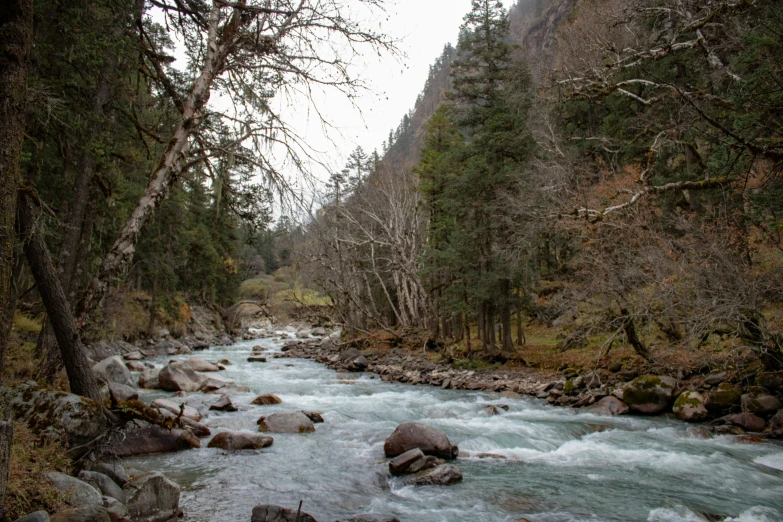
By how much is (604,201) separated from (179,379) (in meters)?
14.9

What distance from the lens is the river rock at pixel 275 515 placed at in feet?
16.2

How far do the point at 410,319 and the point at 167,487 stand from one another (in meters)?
21.3

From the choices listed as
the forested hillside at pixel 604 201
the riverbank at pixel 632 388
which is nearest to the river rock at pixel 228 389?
the forested hillside at pixel 604 201

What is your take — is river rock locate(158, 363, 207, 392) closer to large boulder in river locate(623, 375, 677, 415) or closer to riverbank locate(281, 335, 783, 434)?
riverbank locate(281, 335, 783, 434)

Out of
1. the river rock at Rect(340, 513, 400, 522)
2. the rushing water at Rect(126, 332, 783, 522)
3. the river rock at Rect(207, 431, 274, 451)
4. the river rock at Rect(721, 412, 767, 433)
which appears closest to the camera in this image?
the river rock at Rect(340, 513, 400, 522)

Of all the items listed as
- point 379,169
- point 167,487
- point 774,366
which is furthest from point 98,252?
point 774,366

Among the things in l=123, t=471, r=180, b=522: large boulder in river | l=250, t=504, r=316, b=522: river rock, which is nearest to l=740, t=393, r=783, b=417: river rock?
l=250, t=504, r=316, b=522: river rock

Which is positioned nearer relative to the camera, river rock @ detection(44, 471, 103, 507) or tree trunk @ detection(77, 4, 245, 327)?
river rock @ detection(44, 471, 103, 507)

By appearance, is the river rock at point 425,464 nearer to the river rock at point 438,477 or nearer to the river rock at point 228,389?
the river rock at point 438,477

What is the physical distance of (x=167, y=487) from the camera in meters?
5.34

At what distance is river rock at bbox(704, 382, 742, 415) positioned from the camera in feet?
Result: 31.6

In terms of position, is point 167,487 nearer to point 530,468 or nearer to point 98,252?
point 530,468

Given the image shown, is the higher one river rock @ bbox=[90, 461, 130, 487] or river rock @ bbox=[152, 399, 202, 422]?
river rock @ bbox=[90, 461, 130, 487]

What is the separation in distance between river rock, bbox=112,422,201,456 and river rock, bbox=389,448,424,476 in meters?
3.50
